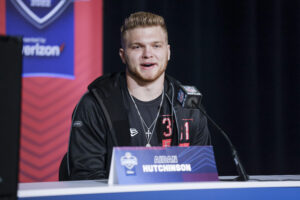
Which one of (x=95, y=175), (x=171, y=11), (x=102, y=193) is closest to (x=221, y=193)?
(x=102, y=193)

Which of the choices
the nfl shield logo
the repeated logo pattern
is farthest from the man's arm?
the nfl shield logo

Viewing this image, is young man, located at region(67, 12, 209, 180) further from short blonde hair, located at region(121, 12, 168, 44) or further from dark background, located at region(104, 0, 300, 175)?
dark background, located at region(104, 0, 300, 175)

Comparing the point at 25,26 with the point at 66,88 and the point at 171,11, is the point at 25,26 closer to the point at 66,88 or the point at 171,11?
the point at 66,88

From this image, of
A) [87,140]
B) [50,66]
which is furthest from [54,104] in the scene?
[87,140]

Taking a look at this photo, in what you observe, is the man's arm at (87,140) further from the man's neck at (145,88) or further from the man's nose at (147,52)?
the man's nose at (147,52)

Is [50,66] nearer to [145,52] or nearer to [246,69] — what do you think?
[145,52]

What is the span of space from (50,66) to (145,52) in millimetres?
1222

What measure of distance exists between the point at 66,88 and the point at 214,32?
1243mm

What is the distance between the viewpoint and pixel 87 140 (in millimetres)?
1820

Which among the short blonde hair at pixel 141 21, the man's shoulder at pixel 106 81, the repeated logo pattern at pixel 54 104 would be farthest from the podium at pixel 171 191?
the repeated logo pattern at pixel 54 104

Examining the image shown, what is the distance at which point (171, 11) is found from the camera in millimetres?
3223

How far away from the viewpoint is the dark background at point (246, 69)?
3.24m

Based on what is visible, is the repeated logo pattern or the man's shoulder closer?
the man's shoulder

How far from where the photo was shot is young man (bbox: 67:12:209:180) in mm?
1819
